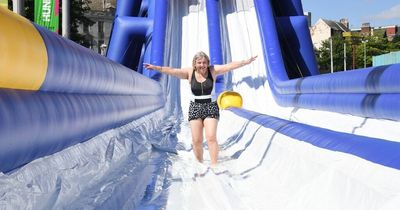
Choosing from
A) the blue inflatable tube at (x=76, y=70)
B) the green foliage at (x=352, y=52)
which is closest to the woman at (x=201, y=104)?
the blue inflatable tube at (x=76, y=70)

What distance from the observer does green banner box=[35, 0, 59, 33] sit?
7.66 metres

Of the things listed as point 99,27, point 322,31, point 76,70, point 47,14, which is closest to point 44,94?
point 76,70

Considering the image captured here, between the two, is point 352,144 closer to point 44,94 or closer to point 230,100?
point 44,94

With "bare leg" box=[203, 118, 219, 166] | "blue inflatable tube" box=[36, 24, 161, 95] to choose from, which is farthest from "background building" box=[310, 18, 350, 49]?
"blue inflatable tube" box=[36, 24, 161, 95]

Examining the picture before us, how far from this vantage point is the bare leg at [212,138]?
378 centimetres

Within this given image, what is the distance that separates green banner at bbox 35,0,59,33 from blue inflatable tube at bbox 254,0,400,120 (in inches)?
135

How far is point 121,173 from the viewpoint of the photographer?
3.15 m

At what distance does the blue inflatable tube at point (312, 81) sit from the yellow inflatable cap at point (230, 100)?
675 millimetres

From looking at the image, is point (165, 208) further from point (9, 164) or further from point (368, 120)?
point (368, 120)

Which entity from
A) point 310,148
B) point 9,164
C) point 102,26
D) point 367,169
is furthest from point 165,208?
point 102,26

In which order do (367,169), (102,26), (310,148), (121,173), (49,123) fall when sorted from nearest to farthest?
1. (367,169)
2. (49,123)
3. (310,148)
4. (121,173)
5. (102,26)

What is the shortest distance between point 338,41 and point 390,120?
39245 mm

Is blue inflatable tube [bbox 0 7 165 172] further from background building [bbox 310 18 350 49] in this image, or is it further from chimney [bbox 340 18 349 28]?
chimney [bbox 340 18 349 28]

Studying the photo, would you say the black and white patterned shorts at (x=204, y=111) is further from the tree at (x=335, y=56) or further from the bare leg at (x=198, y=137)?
the tree at (x=335, y=56)
